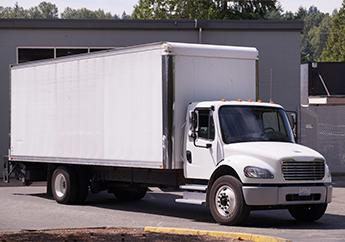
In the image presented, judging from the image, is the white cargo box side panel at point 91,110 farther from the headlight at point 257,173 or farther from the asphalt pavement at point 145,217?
the headlight at point 257,173

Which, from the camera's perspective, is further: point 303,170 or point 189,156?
point 189,156

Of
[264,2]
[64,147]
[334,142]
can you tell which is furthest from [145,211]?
[264,2]

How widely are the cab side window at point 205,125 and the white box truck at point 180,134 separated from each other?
0.8 inches

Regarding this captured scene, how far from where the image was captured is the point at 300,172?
613 inches

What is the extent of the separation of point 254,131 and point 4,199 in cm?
759

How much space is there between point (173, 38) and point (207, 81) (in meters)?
11.5

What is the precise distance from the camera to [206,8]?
6362 centimetres

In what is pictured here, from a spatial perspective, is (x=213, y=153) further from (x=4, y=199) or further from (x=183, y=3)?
(x=183, y=3)

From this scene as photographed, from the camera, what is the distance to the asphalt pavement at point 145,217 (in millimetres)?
15016

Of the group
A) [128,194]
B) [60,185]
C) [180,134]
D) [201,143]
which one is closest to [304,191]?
[201,143]

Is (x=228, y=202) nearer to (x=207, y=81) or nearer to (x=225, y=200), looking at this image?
(x=225, y=200)

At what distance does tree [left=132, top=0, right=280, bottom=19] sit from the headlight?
1873 inches

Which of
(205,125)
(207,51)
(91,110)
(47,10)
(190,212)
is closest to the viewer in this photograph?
(205,125)

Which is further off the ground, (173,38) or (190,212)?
(173,38)
